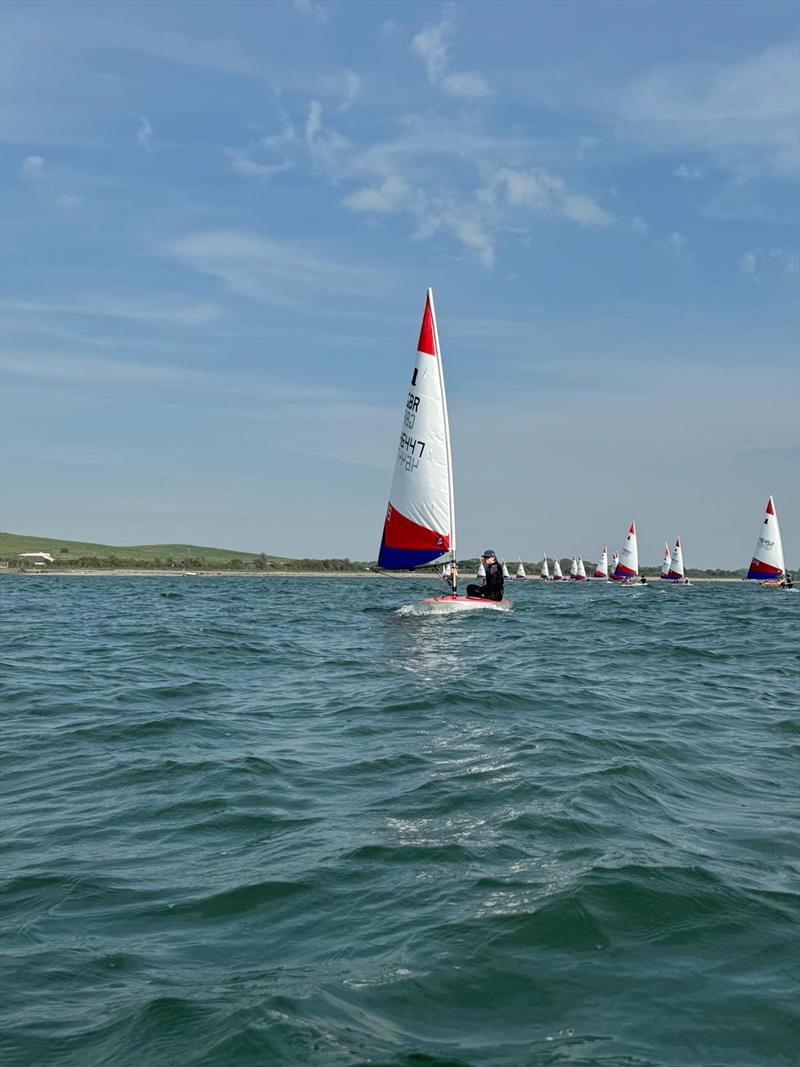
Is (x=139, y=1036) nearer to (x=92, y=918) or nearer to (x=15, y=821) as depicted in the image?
(x=92, y=918)

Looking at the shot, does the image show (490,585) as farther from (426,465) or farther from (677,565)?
(677,565)

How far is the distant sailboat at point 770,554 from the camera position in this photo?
76062mm

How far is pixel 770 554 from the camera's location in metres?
78.0

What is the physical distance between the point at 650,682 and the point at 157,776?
34.4 feet

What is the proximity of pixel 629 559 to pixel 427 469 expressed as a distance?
80.6m

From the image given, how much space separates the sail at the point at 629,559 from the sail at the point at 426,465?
7641 cm

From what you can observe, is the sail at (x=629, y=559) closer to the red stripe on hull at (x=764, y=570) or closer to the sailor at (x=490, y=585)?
the red stripe on hull at (x=764, y=570)

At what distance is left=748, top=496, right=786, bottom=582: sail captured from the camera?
7606cm

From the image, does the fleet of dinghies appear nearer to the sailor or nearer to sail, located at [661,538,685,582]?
the sailor

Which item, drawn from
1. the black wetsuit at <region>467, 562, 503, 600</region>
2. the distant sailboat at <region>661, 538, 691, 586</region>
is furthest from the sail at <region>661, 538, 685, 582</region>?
the black wetsuit at <region>467, 562, 503, 600</region>

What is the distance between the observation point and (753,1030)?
159 inches

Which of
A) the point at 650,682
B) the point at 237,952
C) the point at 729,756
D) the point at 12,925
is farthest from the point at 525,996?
the point at 650,682

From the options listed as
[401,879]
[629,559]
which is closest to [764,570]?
[629,559]

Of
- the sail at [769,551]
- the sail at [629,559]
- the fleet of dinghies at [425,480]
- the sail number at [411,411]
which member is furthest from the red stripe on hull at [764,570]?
the sail number at [411,411]
